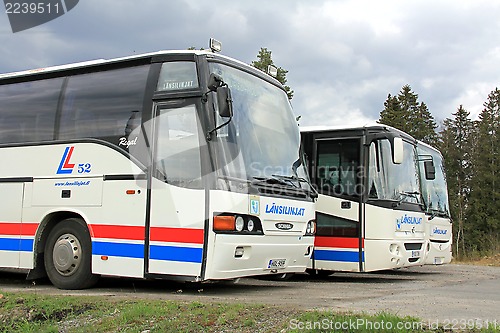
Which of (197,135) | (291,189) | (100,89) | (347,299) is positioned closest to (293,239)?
(291,189)

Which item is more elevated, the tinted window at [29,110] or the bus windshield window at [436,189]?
the tinted window at [29,110]

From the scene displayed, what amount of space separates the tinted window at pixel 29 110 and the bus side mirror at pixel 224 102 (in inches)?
134

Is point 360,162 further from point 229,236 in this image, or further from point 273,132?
point 229,236

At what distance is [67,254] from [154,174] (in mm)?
2089

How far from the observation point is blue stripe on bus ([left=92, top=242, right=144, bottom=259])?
866cm

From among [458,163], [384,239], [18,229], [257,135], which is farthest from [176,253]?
[458,163]

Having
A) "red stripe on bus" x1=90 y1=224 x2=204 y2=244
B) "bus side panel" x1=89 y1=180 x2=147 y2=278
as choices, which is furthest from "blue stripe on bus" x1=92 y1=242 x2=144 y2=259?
"red stripe on bus" x1=90 y1=224 x2=204 y2=244

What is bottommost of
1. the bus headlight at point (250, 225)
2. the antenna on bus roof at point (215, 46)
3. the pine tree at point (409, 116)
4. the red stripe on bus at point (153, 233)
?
the red stripe on bus at point (153, 233)

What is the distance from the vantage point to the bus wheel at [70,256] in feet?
30.5

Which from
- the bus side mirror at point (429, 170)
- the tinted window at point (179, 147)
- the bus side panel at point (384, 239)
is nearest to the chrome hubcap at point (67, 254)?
the tinted window at point (179, 147)

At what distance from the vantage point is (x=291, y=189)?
931cm

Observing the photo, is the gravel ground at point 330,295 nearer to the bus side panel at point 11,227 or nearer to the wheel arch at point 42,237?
the wheel arch at point 42,237

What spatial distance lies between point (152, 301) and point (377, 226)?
553cm

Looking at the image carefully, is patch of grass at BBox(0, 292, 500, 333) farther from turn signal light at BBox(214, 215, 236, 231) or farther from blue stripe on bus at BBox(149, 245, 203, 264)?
turn signal light at BBox(214, 215, 236, 231)
